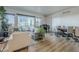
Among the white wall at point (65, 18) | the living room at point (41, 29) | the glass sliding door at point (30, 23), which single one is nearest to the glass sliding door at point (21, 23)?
the living room at point (41, 29)

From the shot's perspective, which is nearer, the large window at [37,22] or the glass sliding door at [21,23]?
the glass sliding door at [21,23]

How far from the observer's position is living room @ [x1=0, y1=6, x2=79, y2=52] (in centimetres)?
243

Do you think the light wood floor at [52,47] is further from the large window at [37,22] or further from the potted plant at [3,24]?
the potted plant at [3,24]

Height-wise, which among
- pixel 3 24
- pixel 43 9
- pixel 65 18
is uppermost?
pixel 43 9

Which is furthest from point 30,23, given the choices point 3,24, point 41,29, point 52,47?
point 52,47

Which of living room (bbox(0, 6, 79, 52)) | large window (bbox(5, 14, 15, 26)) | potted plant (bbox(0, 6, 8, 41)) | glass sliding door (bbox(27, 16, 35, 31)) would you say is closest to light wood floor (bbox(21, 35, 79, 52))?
living room (bbox(0, 6, 79, 52))

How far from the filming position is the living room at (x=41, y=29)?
2428 millimetres

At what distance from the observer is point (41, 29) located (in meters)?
2.58

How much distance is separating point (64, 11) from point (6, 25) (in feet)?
4.81

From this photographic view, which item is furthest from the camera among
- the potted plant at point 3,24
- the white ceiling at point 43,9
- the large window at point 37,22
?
the large window at point 37,22

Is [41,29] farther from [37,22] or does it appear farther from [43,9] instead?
[43,9]

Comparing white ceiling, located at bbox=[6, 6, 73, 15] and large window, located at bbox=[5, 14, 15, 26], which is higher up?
white ceiling, located at bbox=[6, 6, 73, 15]

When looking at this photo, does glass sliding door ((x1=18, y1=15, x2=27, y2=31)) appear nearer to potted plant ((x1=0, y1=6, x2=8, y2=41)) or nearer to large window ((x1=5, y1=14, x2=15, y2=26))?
large window ((x1=5, y1=14, x2=15, y2=26))
